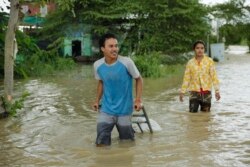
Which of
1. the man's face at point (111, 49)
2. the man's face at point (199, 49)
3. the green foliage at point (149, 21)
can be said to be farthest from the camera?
the green foliage at point (149, 21)

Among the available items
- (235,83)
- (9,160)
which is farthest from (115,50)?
(235,83)

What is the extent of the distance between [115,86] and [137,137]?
4.15 ft

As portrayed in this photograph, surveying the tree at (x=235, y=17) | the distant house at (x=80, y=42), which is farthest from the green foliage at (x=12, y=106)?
the tree at (x=235, y=17)

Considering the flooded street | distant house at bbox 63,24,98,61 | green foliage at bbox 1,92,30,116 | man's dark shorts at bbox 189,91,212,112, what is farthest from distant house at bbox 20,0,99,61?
man's dark shorts at bbox 189,91,212,112

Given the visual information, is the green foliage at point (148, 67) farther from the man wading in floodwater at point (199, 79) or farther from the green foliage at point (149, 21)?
the man wading in floodwater at point (199, 79)

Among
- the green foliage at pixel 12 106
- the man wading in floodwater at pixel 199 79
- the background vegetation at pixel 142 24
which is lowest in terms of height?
the green foliage at pixel 12 106

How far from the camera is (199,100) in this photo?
9.77 metres

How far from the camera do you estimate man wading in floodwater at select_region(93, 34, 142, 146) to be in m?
6.66

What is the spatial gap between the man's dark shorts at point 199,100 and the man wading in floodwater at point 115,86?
10.3 ft

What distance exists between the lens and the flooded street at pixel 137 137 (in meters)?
6.30

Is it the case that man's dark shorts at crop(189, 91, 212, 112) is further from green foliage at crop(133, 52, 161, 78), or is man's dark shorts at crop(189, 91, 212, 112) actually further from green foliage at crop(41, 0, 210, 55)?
green foliage at crop(41, 0, 210, 55)

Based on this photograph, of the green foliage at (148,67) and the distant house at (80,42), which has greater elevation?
the distant house at (80,42)

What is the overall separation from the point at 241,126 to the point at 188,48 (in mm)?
19080

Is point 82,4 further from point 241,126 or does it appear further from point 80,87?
point 241,126
